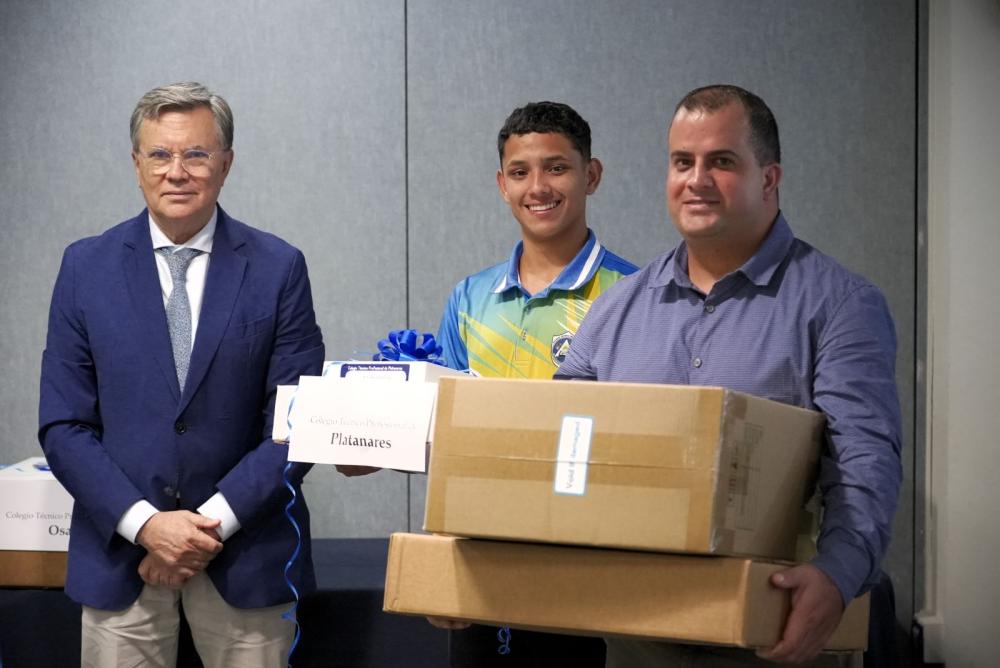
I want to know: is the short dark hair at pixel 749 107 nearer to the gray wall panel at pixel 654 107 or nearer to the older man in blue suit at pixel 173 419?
the older man in blue suit at pixel 173 419

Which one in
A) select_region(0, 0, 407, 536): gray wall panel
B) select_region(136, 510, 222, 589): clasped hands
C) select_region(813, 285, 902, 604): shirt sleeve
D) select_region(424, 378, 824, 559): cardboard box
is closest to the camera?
select_region(424, 378, 824, 559): cardboard box

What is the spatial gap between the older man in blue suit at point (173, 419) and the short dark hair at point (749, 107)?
102cm

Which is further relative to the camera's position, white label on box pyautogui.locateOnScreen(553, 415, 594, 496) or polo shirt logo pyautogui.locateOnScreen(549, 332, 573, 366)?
polo shirt logo pyautogui.locateOnScreen(549, 332, 573, 366)

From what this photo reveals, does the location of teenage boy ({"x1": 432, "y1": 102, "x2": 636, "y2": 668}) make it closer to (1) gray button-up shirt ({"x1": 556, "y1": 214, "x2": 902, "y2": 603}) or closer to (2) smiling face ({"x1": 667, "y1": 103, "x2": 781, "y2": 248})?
(1) gray button-up shirt ({"x1": 556, "y1": 214, "x2": 902, "y2": 603})

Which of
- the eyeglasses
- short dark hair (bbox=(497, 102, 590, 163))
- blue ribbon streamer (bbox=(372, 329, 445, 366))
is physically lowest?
blue ribbon streamer (bbox=(372, 329, 445, 366))

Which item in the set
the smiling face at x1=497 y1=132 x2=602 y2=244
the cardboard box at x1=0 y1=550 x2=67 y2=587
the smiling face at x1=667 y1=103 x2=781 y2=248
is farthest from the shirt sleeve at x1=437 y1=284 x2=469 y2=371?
the cardboard box at x1=0 y1=550 x2=67 y2=587

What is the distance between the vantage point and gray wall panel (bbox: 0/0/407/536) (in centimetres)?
355

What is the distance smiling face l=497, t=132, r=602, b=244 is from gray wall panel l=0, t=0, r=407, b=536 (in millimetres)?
1125

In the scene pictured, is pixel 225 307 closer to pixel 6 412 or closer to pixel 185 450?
pixel 185 450

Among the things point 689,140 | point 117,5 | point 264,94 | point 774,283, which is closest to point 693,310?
point 774,283

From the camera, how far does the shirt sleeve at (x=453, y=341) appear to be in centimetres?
251

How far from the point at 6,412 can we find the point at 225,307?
1.60m

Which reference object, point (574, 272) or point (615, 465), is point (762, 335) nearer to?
point (615, 465)

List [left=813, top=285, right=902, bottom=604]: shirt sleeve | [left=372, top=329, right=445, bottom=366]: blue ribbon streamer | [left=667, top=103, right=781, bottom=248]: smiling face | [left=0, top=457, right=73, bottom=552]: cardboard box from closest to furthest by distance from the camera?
1. [left=813, top=285, right=902, bottom=604]: shirt sleeve
2. [left=667, top=103, right=781, bottom=248]: smiling face
3. [left=372, top=329, right=445, bottom=366]: blue ribbon streamer
4. [left=0, top=457, right=73, bottom=552]: cardboard box
